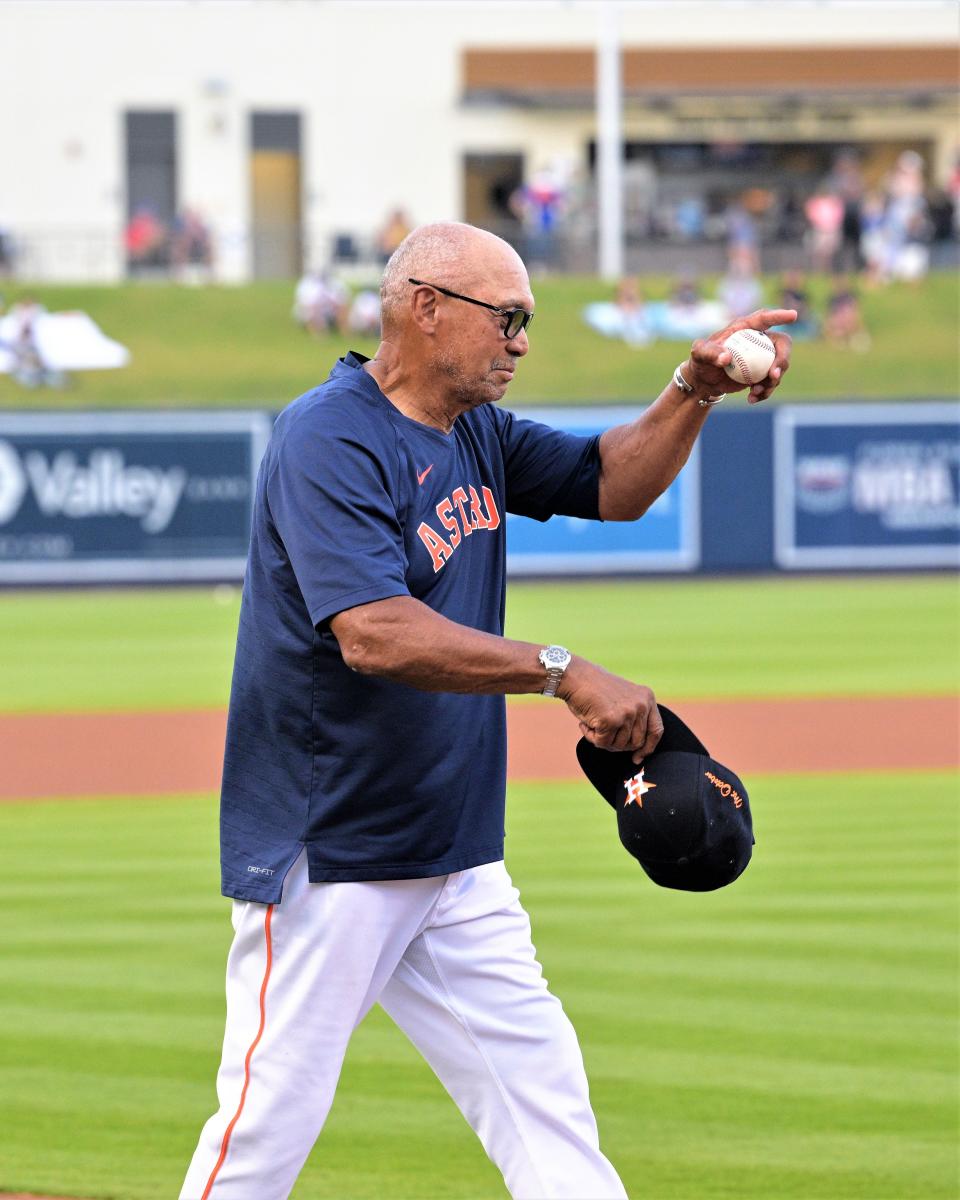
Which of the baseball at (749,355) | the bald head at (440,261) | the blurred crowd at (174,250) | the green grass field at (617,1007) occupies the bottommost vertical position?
the green grass field at (617,1007)

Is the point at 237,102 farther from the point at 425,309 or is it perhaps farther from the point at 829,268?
the point at 425,309

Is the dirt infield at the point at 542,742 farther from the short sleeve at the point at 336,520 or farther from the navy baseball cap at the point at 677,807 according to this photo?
the short sleeve at the point at 336,520

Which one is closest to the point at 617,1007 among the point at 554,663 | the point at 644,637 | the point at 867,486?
the point at 554,663

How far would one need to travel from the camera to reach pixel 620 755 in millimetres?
3967

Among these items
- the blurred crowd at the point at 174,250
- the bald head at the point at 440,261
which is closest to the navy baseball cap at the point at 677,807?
the bald head at the point at 440,261

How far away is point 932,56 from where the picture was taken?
153 ft

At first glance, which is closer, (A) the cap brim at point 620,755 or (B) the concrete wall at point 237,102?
(A) the cap brim at point 620,755

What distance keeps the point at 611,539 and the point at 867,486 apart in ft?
10.2

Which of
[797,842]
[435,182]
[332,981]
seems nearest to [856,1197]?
[332,981]

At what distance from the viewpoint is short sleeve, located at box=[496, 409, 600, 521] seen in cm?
429

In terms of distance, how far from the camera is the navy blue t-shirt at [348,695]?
3631 millimetres

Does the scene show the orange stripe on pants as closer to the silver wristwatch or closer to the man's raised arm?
the silver wristwatch

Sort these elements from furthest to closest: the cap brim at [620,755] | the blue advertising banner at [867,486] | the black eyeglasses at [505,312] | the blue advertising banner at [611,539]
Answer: the blue advertising banner at [867,486] < the blue advertising banner at [611,539] < the cap brim at [620,755] < the black eyeglasses at [505,312]

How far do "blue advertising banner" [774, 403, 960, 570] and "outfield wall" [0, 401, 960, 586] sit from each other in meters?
0.02
